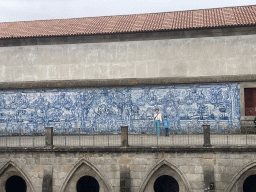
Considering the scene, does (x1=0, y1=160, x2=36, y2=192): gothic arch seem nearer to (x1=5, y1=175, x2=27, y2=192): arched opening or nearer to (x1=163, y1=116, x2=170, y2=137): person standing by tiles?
(x1=5, y1=175, x2=27, y2=192): arched opening

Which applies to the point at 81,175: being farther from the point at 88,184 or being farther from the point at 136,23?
the point at 136,23

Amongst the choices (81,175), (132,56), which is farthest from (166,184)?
(132,56)

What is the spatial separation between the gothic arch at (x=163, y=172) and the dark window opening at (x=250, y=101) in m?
6.66

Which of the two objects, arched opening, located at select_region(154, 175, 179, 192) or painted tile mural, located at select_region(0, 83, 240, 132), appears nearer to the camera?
arched opening, located at select_region(154, 175, 179, 192)

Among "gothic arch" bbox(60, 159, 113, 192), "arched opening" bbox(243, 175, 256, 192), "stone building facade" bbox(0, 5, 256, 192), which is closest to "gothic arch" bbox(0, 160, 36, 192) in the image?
"stone building facade" bbox(0, 5, 256, 192)

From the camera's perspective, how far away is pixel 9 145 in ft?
52.7

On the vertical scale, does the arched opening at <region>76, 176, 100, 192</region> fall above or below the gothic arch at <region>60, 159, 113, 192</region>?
below

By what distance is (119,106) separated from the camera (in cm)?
1972

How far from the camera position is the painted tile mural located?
1881cm

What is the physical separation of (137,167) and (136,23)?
1022 centimetres

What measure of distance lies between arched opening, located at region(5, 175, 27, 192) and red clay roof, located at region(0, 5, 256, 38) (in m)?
8.83

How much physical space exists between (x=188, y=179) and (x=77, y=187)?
5246mm

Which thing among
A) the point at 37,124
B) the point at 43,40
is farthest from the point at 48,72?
the point at 37,124

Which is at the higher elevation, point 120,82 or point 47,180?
point 120,82
